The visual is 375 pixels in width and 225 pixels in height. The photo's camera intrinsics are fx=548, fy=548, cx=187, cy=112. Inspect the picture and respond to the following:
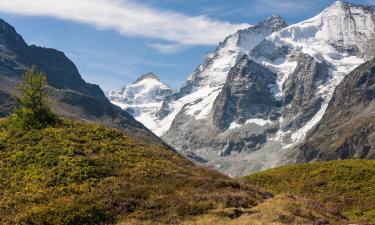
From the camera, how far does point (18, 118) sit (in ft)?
171

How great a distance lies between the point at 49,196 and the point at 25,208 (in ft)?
7.31

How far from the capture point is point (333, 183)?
2237 inches

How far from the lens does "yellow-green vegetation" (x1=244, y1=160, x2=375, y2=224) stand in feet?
163

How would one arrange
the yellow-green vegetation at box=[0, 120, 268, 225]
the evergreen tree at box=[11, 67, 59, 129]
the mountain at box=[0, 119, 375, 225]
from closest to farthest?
the mountain at box=[0, 119, 375, 225]
the yellow-green vegetation at box=[0, 120, 268, 225]
the evergreen tree at box=[11, 67, 59, 129]

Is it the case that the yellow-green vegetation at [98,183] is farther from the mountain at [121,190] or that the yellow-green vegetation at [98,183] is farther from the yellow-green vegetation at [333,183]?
the yellow-green vegetation at [333,183]

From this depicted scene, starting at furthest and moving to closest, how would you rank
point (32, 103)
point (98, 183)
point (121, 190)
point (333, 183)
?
point (333, 183) → point (32, 103) → point (98, 183) → point (121, 190)

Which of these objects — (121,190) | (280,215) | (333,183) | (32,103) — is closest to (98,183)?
(121,190)

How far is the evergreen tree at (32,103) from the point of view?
166 ft

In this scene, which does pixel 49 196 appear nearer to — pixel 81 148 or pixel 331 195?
pixel 81 148

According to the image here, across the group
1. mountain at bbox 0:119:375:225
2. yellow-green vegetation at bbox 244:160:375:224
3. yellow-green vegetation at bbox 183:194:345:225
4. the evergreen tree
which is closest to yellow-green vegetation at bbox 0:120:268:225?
mountain at bbox 0:119:375:225

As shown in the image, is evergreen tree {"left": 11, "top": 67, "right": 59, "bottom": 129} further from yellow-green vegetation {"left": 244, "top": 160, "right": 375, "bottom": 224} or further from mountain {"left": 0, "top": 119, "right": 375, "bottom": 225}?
yellow-green vegetation {"left": 244, "top": 160, "right": 375, "bottom": 224}

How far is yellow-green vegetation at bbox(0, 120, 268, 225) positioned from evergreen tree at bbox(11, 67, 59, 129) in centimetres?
142

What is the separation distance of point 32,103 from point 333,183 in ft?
102

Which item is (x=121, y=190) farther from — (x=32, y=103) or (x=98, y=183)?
(x=32, y=103)
